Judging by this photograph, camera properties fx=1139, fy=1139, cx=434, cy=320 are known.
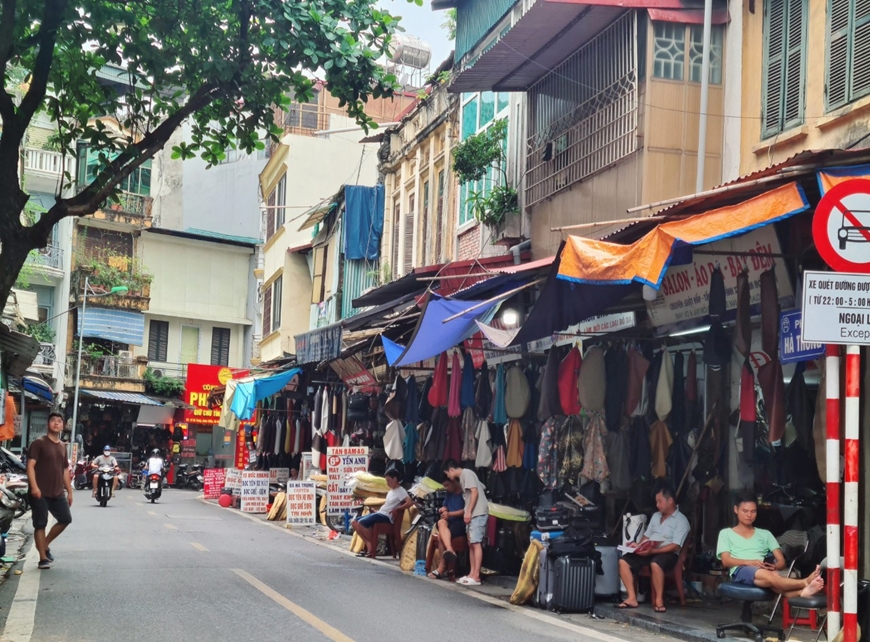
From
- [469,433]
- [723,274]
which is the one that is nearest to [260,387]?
[469,433]

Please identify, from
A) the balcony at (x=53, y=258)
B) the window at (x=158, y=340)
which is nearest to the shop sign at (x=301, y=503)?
the balcony at (x=53, y=258)

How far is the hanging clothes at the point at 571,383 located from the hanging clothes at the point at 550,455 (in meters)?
0.53

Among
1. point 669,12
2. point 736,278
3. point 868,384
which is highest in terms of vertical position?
point 669,12

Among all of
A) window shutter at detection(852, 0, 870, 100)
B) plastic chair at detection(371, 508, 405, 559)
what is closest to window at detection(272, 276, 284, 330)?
plastic chair at detection(371, 508, 405, 559)

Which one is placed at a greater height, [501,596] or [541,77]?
[541,77]

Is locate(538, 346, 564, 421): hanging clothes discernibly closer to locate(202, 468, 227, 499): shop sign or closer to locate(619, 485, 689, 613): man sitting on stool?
locate(619, 485, 689, 613): man sitting on stool

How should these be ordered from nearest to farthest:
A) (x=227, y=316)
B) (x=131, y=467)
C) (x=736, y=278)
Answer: (x=736, y=278)
(x=131, y=467)
(x=227, y=316)

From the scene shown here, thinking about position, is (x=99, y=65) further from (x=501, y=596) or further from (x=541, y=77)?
(x=501, y=596)

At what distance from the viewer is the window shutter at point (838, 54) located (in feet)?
35.9

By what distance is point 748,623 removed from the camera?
9539 mm

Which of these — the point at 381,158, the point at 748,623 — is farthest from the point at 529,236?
the point at 381,158

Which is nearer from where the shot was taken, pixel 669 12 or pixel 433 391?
pixel 669 12

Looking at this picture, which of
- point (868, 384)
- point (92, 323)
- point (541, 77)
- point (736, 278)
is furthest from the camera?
point (92, 323)

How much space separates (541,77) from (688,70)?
130 inches
